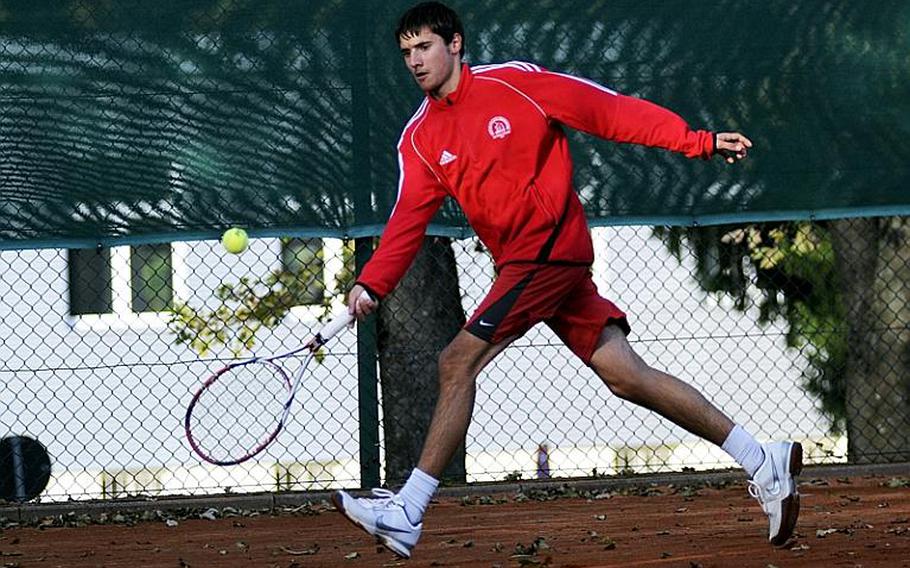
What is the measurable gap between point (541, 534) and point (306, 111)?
212 cm

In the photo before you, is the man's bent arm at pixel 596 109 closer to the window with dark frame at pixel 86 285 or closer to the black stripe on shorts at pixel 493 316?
the black stripe on shorts at pixel 493 316

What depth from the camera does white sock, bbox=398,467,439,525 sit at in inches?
179

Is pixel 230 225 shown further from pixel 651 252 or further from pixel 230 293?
pixel 651 252

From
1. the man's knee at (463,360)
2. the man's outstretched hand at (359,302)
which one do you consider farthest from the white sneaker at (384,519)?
the man's outstretched hand at (359,302)

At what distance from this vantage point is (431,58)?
15.1 feet

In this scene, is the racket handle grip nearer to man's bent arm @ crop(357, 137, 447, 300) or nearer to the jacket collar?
man's bent arm @ crop(357, 137, 447, 300)

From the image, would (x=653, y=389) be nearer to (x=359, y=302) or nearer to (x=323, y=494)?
(x=359, y=302)

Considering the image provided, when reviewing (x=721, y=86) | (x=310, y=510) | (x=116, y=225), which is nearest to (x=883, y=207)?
(x=721, y=86)

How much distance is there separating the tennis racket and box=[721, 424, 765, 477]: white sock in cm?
110

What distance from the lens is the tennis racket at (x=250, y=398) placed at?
478 centimetres

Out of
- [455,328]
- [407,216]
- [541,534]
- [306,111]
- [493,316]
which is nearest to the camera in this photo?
[493,316]

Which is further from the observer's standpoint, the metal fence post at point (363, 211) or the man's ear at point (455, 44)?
the metal fence post at point (363, 211)

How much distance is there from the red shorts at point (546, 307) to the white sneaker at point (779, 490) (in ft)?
1.78

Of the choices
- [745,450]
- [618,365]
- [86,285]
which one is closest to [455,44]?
[618,365]
